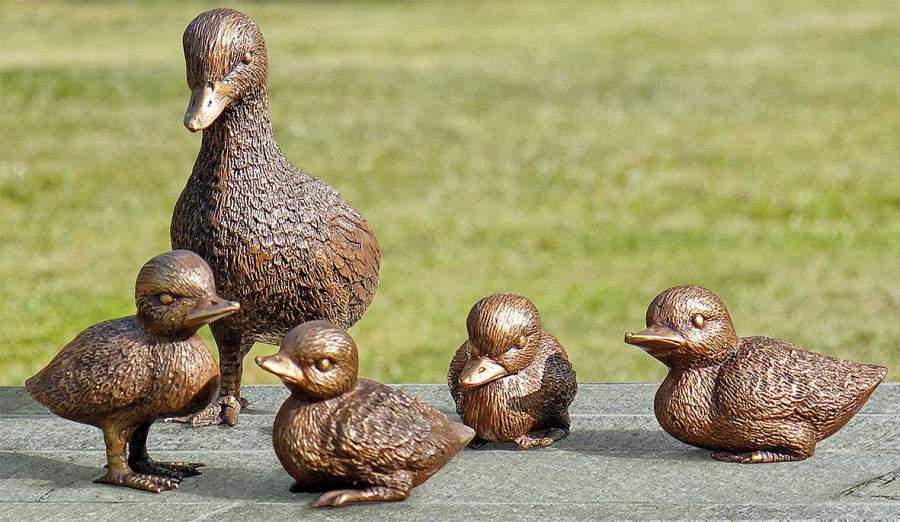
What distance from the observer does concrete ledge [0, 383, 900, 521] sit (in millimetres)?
2797

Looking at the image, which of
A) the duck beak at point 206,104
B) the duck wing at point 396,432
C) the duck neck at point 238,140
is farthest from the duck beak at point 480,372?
the duck beak at point 206,104

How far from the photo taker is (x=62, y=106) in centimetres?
1170

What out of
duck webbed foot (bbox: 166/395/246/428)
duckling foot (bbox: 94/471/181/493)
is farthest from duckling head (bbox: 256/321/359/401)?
duck webbed foot (bbox: 166/395/246/428)

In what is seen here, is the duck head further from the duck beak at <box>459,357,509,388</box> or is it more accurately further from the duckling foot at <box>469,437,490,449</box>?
the duckling foot at <box>469,437,490,449</box>

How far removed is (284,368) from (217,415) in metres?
0.90

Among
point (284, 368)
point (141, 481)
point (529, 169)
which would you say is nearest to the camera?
point (284, 368)

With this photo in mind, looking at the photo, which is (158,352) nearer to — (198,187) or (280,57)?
(198,187)

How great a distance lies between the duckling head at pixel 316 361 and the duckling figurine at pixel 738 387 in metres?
0.69

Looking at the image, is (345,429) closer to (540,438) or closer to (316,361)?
(316,361)

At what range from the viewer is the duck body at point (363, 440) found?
9.06 ft

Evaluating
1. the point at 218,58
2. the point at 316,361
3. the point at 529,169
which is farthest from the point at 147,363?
the point at 529,169

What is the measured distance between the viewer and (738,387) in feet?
9.98

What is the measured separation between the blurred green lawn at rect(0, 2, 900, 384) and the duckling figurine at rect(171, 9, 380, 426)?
9.27ft

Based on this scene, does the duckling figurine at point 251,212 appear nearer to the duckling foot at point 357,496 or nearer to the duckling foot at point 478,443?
the duckling foot at point 478,443
